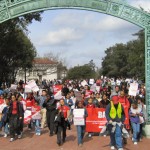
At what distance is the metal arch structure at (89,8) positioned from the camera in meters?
13.9

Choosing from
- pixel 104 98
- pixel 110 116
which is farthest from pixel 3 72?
pixel 110 116

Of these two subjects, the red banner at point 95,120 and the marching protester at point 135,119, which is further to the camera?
the red banner at point 95,120

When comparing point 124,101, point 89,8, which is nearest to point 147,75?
point 124,101

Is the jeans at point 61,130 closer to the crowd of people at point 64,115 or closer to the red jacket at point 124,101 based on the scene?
the crowd of people at point 64,115

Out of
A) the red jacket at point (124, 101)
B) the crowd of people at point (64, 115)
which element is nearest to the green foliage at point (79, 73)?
the crowd of people at point (64, 115)

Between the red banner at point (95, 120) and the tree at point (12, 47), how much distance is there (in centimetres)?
1917

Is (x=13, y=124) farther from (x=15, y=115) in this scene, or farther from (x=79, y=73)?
(x=79, y=73)

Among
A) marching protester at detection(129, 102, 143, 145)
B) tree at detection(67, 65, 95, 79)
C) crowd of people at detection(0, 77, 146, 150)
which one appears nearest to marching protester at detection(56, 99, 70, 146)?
crowd of people at detection(0, 77, 146, 150)

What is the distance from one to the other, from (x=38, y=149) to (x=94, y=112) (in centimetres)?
341

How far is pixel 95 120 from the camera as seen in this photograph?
15938 millimetres

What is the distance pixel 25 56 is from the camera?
44.5 meters

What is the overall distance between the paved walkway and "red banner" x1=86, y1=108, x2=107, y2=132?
46cm

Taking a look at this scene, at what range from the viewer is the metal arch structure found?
13946 mm

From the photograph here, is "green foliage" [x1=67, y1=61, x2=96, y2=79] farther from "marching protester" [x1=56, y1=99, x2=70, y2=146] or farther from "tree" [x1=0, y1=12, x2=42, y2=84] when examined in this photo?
"marching protester" [x1=56, y1=99, x2=70, y2=146]
